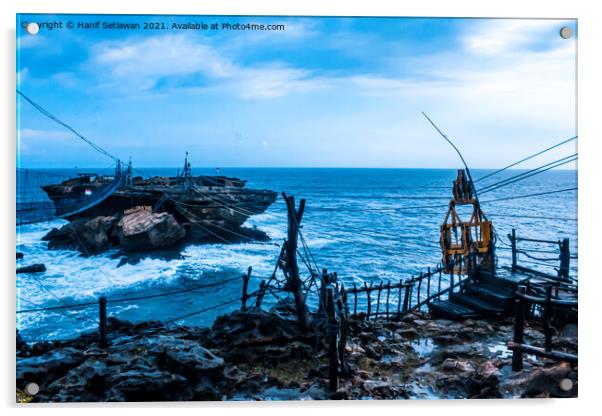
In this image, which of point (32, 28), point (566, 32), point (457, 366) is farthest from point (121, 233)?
point (566, 32)

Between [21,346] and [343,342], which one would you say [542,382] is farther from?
[21,346]

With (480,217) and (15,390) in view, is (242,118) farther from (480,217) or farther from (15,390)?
A: (15,390)

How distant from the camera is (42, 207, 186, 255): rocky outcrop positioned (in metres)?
5.11

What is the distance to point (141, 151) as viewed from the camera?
495 centimetres

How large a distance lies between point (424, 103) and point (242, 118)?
225 cm

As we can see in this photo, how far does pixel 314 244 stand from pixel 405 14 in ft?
10.1

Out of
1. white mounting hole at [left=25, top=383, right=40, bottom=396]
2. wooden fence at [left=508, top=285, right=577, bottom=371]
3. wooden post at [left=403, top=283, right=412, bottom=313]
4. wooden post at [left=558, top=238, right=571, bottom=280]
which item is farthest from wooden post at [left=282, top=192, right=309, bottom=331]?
wooden post at [left=558, top=238, right=571, bottom=280]

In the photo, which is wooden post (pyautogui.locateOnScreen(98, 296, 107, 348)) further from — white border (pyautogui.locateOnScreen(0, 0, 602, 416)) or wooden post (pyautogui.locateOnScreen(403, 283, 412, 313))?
wooden post (pyautogui.locateOnScreen(403, 283, 412, 313))

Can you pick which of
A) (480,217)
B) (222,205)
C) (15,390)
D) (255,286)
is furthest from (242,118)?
(15,390)

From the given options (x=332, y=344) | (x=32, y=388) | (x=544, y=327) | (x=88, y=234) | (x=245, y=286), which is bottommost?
(x=32, y=388)

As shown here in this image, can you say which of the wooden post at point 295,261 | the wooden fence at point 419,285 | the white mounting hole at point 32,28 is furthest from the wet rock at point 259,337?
the white mounting hole at point 32,28

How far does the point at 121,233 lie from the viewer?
5.21 metres

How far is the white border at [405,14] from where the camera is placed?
4.39 meters

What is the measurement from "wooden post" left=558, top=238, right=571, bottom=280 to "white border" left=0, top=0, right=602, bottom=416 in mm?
151
